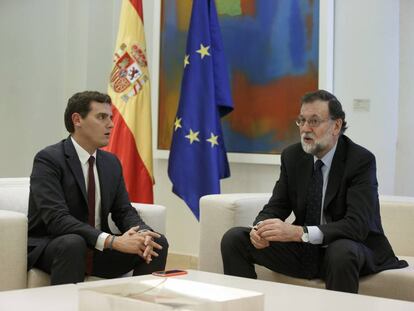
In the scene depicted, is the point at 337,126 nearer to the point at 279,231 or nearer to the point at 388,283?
the point at 279,231

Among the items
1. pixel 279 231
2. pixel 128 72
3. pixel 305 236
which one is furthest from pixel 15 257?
pixel 128 72

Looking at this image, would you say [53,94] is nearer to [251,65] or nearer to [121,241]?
[251,65]

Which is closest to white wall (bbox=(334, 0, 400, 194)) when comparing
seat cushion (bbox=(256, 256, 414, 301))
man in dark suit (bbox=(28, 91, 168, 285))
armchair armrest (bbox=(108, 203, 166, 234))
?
seat cushion (bbox=(256, 256, 414, 301))

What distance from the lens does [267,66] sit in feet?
16.7

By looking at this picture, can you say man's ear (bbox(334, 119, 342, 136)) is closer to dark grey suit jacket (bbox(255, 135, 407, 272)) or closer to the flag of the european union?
dark grey suit jacket (bbox(255, 135, 407, 272))

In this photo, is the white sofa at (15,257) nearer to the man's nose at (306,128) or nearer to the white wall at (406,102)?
the man's nose at (306,128)

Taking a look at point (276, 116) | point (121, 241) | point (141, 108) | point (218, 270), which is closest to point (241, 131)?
point (276, 116)

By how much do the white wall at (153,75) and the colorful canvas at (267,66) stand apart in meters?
0.18

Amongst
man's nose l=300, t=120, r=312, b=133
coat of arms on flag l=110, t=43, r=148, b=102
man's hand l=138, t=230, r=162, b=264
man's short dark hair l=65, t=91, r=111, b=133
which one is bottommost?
man's hand l=138, t=230, r=162, b=264

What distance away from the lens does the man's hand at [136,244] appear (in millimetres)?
3135

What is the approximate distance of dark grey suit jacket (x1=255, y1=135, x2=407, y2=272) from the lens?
3.10 meters

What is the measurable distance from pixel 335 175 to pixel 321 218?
206 millimetres

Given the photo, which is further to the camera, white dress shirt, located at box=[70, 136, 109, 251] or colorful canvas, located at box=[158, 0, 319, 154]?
colorful canvas, located at box=[158, 0, 319, 154]

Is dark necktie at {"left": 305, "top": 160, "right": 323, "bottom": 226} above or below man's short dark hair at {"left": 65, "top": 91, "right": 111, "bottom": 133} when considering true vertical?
below
